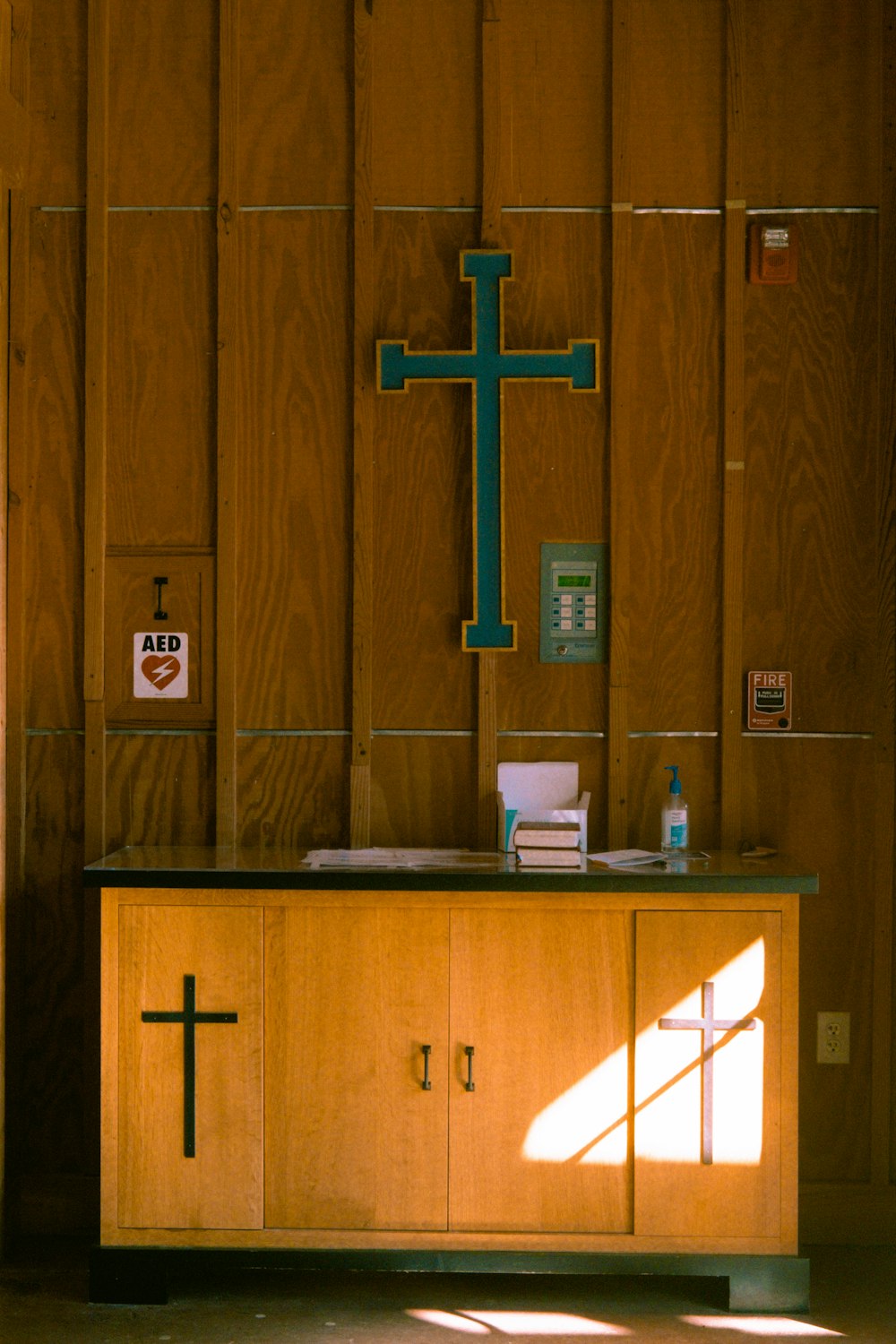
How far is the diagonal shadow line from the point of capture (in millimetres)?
2779

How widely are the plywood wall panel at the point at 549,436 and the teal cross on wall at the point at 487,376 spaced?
2.3 inches

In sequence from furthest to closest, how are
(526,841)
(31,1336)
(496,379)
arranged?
(496,379), (526,841), (31,1336)

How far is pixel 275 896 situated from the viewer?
2.80 m

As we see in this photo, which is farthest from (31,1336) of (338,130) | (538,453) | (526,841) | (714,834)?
(338,130)

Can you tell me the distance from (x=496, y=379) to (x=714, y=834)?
4.74 ft

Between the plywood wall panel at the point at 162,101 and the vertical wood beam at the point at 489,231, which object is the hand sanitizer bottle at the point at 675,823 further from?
the plywood wall panel at the point at 162,101

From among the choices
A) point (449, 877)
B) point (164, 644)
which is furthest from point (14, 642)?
point (449, 877)

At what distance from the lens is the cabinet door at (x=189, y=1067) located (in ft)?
9.18

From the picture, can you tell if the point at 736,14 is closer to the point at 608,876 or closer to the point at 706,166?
the point at 706,166

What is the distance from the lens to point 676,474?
326cm

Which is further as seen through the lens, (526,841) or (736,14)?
(736,14)

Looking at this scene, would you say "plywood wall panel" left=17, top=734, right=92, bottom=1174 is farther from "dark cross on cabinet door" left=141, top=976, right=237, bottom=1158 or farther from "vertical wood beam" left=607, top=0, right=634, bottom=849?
"vertical wood beam" left=607, top=0, right=634, bottom=849

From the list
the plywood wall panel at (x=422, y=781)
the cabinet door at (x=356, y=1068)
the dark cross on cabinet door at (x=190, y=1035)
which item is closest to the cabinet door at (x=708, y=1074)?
the cabinet door at (x=356, y=1068)

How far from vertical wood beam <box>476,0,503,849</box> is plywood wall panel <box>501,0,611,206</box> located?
0.03 m
